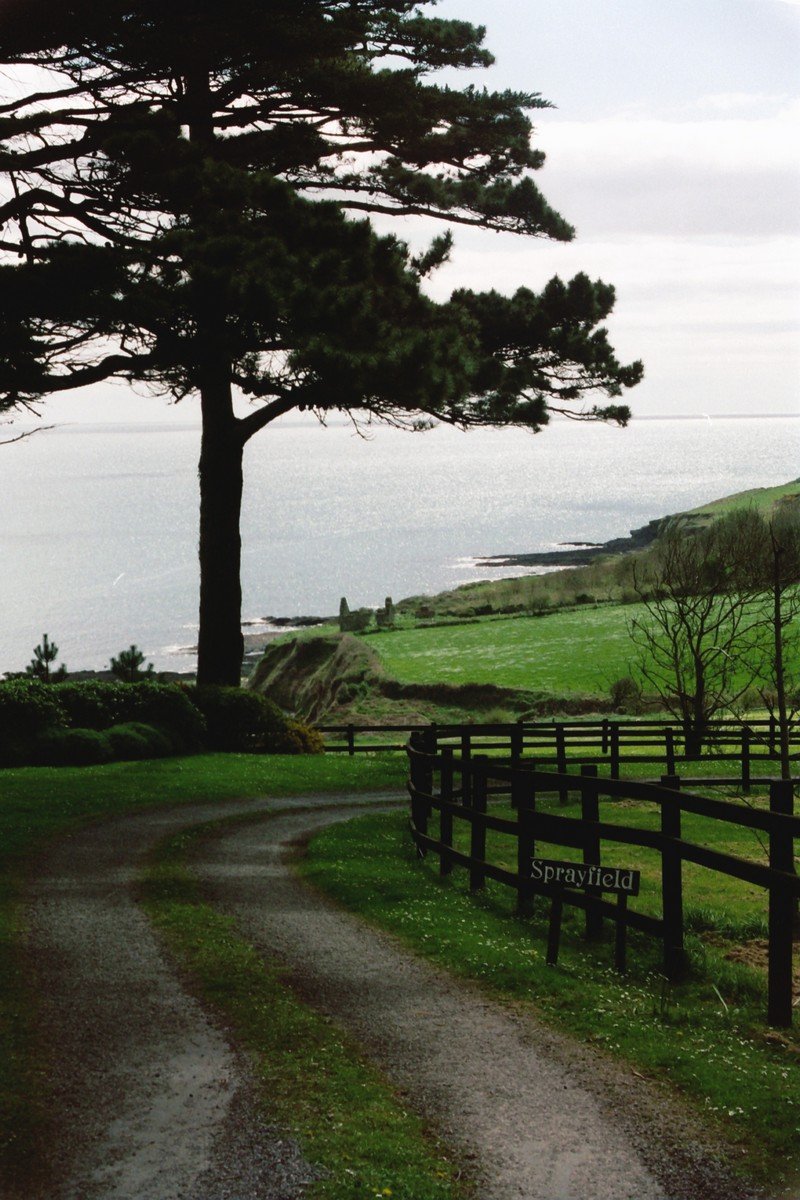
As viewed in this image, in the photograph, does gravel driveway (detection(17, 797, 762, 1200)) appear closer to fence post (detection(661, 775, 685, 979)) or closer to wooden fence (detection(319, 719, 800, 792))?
fence post (detection(661, 775, 685, 979))

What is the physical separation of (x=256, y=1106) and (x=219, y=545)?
23.4 m

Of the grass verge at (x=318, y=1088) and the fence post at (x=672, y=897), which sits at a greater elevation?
the fence post at (x=672, y=897)

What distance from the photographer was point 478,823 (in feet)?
42.5

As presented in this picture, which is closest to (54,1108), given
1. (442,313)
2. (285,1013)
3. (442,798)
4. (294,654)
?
(285,1013)

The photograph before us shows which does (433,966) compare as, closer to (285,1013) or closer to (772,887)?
(285,1013)

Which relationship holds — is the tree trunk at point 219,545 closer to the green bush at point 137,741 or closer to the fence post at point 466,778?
the green bush at point 137,741

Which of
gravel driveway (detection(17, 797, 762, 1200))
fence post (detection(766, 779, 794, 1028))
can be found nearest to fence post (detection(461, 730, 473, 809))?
gravel driveway (detection(17, 797, 762, 1200))

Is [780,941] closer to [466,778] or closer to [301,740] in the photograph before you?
[466,778]

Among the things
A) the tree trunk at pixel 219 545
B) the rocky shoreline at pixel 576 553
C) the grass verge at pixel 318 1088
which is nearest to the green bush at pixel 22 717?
the tree trunk at pixel 219 545

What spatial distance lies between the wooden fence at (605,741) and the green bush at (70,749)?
6838mm

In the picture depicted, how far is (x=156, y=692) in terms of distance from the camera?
2750 cm

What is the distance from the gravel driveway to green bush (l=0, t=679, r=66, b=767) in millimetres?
13479

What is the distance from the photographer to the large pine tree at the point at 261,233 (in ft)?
74.1

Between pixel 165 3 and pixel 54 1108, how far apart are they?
21.0 metres
